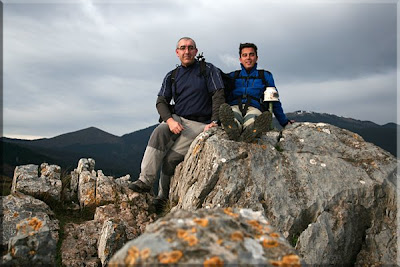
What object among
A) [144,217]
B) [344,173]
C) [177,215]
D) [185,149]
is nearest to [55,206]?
[144,217]

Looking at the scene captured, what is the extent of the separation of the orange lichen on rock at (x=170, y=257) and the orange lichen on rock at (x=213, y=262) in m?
0.30

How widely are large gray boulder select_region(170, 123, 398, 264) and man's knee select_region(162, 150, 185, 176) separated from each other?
1.66 meters

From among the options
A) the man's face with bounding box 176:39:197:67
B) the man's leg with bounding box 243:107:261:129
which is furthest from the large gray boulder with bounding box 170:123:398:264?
the man's face with bounding box 176:39:197:67

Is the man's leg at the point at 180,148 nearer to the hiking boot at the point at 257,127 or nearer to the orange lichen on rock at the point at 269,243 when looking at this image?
the hiking boot at the point at 257,127

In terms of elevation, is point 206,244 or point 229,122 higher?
point 229,122

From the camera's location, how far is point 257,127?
30.4ft

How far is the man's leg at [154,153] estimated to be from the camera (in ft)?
37.2

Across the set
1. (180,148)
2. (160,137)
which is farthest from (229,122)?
(160,137)

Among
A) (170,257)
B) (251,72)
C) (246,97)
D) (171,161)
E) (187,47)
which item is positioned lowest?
(170,257)

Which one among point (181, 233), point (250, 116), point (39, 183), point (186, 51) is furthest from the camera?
point (39, 183)

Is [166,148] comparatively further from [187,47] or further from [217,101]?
[187,47]

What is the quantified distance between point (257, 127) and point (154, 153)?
4197 mm

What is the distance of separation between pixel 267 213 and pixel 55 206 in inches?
313

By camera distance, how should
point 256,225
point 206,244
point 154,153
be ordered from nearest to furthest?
1. point 206,244
2. point 256,225
3. point 154,153
